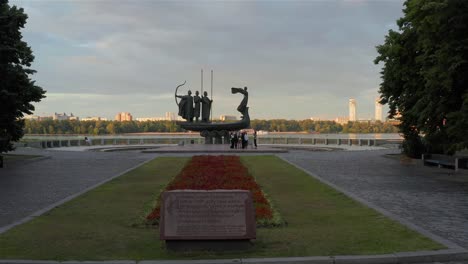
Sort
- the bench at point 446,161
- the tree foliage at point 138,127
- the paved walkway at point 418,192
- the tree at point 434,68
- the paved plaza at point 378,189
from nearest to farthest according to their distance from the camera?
the paved walkway at point 418,192 < the paved plaza at point 378,189 < the tree at point 434,68 < the bench at point 446,161 < the tree foliage at point 138,127

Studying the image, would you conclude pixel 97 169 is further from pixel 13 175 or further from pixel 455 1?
pixel 455 1

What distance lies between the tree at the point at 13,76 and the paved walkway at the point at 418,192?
1527 cm

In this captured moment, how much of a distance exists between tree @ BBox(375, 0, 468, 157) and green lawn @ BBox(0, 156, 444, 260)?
26.3ft

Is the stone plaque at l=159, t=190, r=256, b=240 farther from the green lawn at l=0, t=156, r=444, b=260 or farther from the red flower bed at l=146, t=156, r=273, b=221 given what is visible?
the red flower bed at l=146, t=156, r=273, b=221

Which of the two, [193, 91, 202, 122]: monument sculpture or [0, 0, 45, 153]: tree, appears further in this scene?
[193, 91, 202, 122]: monument sculpture

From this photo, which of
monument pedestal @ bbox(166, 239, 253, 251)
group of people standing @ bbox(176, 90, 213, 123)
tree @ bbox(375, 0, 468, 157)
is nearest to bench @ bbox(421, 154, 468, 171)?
tree @ bbox(375, 0, 468, 157)

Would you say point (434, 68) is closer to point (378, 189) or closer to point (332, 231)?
point (378, 189)

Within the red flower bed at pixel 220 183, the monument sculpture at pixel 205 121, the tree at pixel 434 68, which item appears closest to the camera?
the red flower bed at pixel 220 183

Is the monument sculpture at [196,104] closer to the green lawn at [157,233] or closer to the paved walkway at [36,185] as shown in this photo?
the paved walkway at [36,185]

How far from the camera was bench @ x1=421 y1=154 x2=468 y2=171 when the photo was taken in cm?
2462

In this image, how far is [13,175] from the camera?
2212 cm

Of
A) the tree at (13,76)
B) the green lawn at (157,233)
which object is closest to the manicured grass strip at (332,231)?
the green lawn at (157,233)

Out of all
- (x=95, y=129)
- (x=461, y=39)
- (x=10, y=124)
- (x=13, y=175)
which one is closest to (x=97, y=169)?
(x=13, y=175)

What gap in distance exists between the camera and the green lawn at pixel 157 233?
8203 mm
